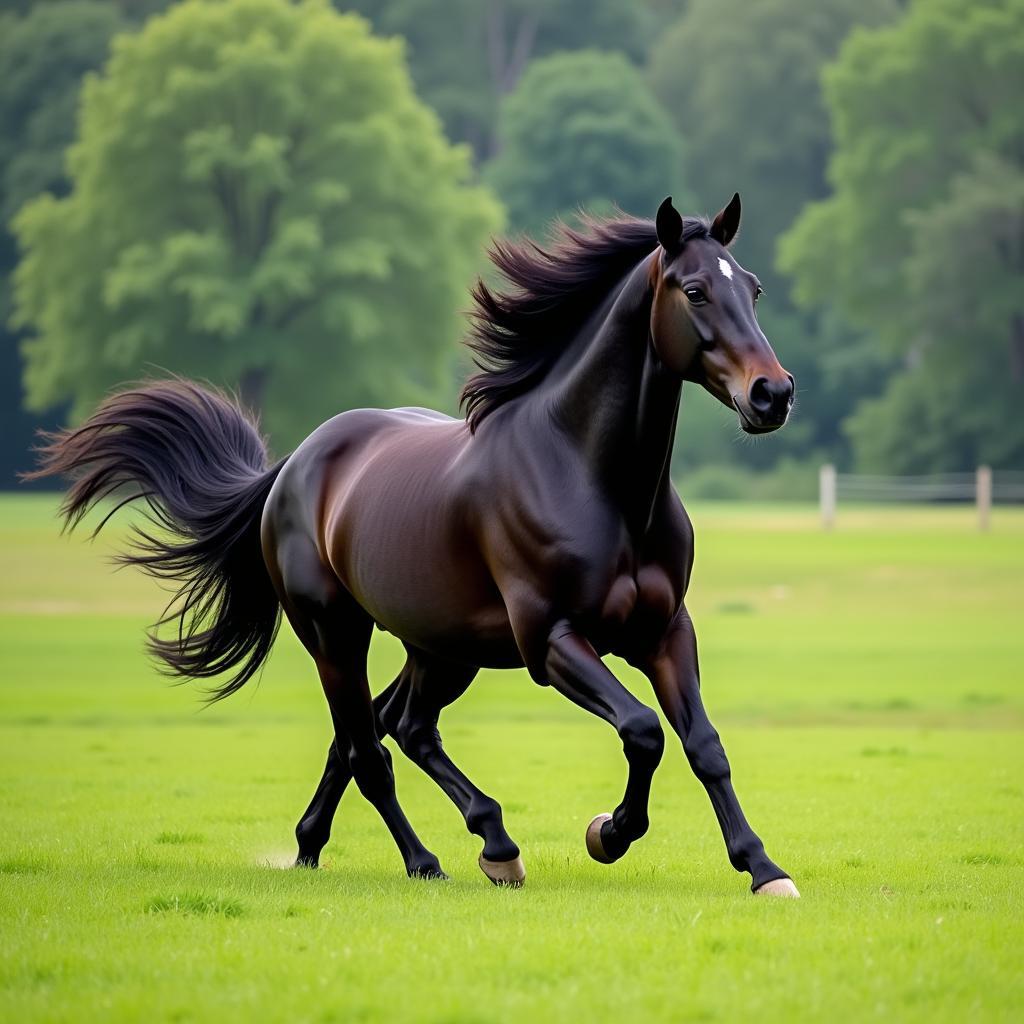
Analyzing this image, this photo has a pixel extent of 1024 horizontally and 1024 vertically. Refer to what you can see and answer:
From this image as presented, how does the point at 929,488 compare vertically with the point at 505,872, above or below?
below

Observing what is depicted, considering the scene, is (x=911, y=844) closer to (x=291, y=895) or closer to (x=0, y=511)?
(x=291, y=895)

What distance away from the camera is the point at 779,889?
23.0 ft

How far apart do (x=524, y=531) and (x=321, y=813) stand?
6.20ft

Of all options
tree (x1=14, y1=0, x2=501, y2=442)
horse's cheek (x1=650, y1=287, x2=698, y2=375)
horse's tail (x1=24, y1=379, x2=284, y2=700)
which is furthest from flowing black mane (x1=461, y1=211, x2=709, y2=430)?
tree (x1=14, y1=0, x2=501, y2=442)

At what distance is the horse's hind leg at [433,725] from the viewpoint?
791 cm

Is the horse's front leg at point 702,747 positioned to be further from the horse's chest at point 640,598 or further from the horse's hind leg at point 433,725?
the horse's hind leg at point 433,725

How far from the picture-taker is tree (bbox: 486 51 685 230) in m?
73.6

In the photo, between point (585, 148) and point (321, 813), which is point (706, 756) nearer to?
point (321, 813)

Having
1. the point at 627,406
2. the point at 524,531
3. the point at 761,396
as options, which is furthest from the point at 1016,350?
the point at 761,396

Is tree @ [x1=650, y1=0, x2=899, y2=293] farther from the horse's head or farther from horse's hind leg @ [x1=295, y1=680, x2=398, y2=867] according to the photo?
the horse's head

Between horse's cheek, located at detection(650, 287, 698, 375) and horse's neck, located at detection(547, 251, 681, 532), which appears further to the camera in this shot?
horse's neck, located at detection(547, 251, 681, 532)

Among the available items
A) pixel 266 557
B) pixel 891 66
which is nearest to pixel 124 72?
pixel 891 66

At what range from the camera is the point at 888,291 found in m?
65.2

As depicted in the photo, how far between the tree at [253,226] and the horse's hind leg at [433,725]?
149ft
